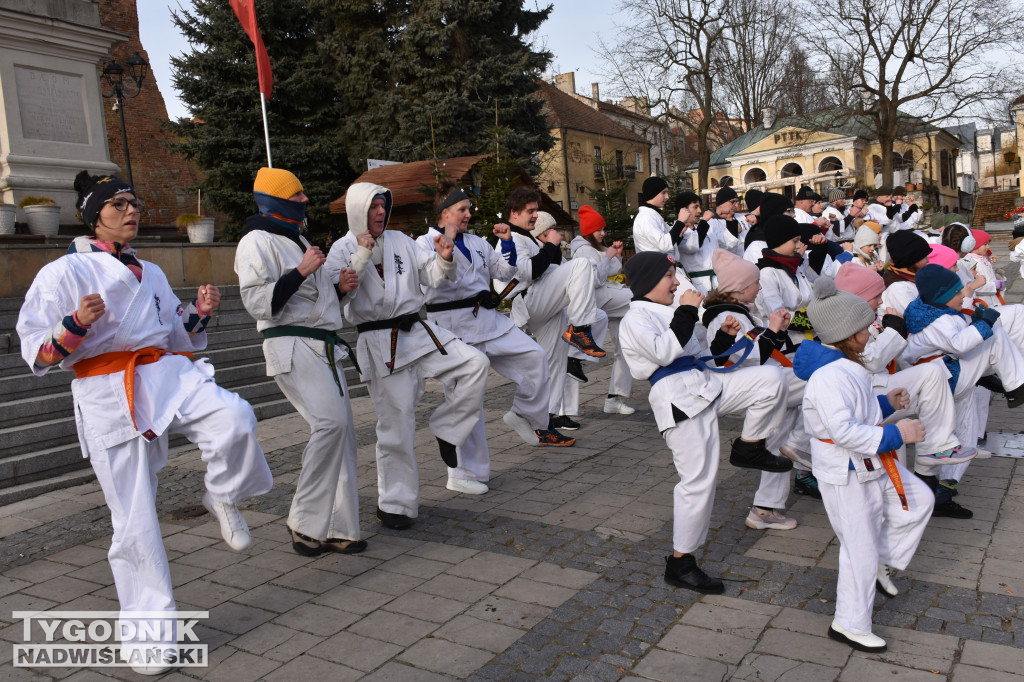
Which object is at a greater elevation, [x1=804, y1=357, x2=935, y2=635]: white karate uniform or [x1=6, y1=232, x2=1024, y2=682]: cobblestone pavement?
[x1=804, y1=357, x2=935, y2=635]: white karate uniform

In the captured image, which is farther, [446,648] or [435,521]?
[435,521]

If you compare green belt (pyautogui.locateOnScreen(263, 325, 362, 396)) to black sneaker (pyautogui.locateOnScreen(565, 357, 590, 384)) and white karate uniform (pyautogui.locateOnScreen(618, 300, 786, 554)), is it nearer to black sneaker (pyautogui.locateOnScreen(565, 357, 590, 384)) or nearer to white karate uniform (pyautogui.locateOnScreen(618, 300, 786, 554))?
white karate uniform (pyautogui.locateOnScreen(618, 300, 786, 554))

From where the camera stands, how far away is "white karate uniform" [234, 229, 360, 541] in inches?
183

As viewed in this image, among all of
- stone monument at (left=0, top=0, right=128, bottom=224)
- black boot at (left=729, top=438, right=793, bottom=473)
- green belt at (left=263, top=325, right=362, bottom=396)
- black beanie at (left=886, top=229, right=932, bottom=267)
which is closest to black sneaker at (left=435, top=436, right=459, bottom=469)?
green belt at (left=263, top=325, right=362, bottom=396)

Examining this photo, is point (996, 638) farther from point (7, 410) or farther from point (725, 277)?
point (7, 410)

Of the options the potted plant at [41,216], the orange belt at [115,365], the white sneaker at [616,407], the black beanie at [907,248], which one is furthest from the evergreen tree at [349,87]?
the orange belt at [115,365]

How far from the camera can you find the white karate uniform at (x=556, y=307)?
305 inches

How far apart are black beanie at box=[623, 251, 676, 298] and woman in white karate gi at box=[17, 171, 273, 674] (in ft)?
6.85

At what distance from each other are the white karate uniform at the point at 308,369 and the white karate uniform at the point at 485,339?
132 centimetres

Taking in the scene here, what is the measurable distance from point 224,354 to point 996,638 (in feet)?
26.2

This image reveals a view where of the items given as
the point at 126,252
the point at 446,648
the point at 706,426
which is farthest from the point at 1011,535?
the point at 126,252

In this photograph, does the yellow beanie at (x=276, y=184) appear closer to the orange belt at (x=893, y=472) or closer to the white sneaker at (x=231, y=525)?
the white sneaker at (x=231, y=525)

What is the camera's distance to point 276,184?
4.80m

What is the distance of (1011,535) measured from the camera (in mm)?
4734
